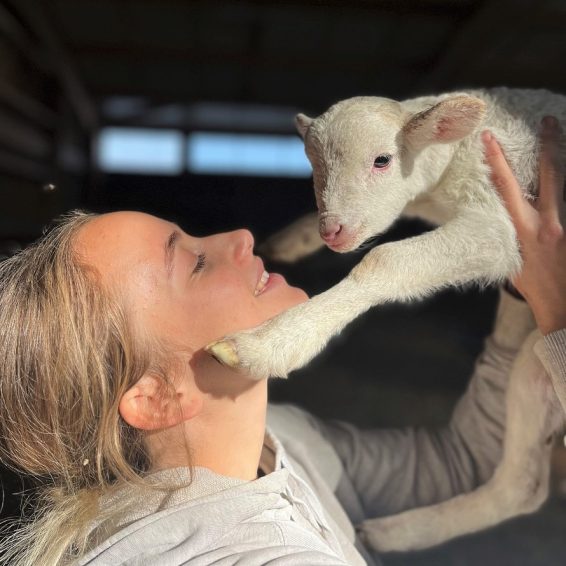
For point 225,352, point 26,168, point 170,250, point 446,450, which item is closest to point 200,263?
point 170,250

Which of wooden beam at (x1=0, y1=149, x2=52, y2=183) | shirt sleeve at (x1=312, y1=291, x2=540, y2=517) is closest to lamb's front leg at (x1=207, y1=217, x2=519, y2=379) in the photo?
shirt sleeve at (x1=312, y1=291, x2=540, y2=517)

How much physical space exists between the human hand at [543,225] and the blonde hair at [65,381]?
2.05 feet

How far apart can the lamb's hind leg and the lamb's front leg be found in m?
0.32

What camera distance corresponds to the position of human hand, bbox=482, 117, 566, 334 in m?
1.05

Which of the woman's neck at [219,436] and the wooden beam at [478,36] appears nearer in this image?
the woman's neck at [219,436]

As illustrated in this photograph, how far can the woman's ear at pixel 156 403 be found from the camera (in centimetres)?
99

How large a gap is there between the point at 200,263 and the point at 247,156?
0.28 metres

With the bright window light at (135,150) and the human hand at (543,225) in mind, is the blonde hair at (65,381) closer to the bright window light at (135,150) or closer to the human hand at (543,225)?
the bright window light at (135,150)

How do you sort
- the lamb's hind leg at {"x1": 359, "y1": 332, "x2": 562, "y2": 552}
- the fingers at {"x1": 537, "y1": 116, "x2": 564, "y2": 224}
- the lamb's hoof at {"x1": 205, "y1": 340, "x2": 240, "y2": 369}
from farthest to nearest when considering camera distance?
the lamb's hind leg at {"x1": 359, "y1": 332, "x2": 562, "y2": 552} < the fingers at {"x1": 537, "y1": 116, "x2": 564, "y2": 224} < the lamb's hoof at {"x1": 205, "y1": 340, "x2": 240, "y2": 369}

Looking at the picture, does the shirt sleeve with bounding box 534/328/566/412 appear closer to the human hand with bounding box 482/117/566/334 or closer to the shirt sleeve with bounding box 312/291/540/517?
the human hand with bounding box 482/117/566/334

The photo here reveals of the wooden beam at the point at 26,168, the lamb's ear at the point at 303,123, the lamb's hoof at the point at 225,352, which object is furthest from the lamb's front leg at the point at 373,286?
the wooden beam at the point at 26,168

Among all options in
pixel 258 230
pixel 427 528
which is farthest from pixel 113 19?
pixel 427 528

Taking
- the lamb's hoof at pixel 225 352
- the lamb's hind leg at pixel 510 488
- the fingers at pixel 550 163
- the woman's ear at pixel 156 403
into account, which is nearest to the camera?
the lamb's hoof at pixel 225 352

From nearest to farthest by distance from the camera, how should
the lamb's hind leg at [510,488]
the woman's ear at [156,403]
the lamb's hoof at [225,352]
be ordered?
1. the lamb's hoof at [225,352]
2. the woman's ear at [156,403]
3. the lamb's hind leg at [510,488]
